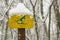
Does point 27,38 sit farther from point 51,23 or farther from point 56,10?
point 56,10

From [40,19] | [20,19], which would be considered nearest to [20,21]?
[20,19]

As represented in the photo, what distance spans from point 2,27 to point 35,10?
1.22 ft

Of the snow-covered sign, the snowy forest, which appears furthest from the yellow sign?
the snowy forest

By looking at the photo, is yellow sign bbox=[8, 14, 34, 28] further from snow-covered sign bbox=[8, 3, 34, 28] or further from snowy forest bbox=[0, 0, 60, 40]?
snowy forest bbox=[0, 0, 60, 40]

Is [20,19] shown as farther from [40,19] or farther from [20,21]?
[40,19]

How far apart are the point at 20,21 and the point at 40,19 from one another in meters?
0.47

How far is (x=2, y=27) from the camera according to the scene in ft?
4.72

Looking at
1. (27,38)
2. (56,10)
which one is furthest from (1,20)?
(56,10)

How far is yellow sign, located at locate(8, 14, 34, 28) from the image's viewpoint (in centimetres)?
103

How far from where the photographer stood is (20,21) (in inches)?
40.9

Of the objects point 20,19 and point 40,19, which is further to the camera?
point 40,19

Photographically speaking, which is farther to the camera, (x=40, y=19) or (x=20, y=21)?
(x=40, y=19)

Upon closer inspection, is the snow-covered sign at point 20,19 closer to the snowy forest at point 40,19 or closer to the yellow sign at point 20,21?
the yellow sign at point 20,21

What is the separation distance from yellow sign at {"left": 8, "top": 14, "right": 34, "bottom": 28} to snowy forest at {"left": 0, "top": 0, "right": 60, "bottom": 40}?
1.36 ft
